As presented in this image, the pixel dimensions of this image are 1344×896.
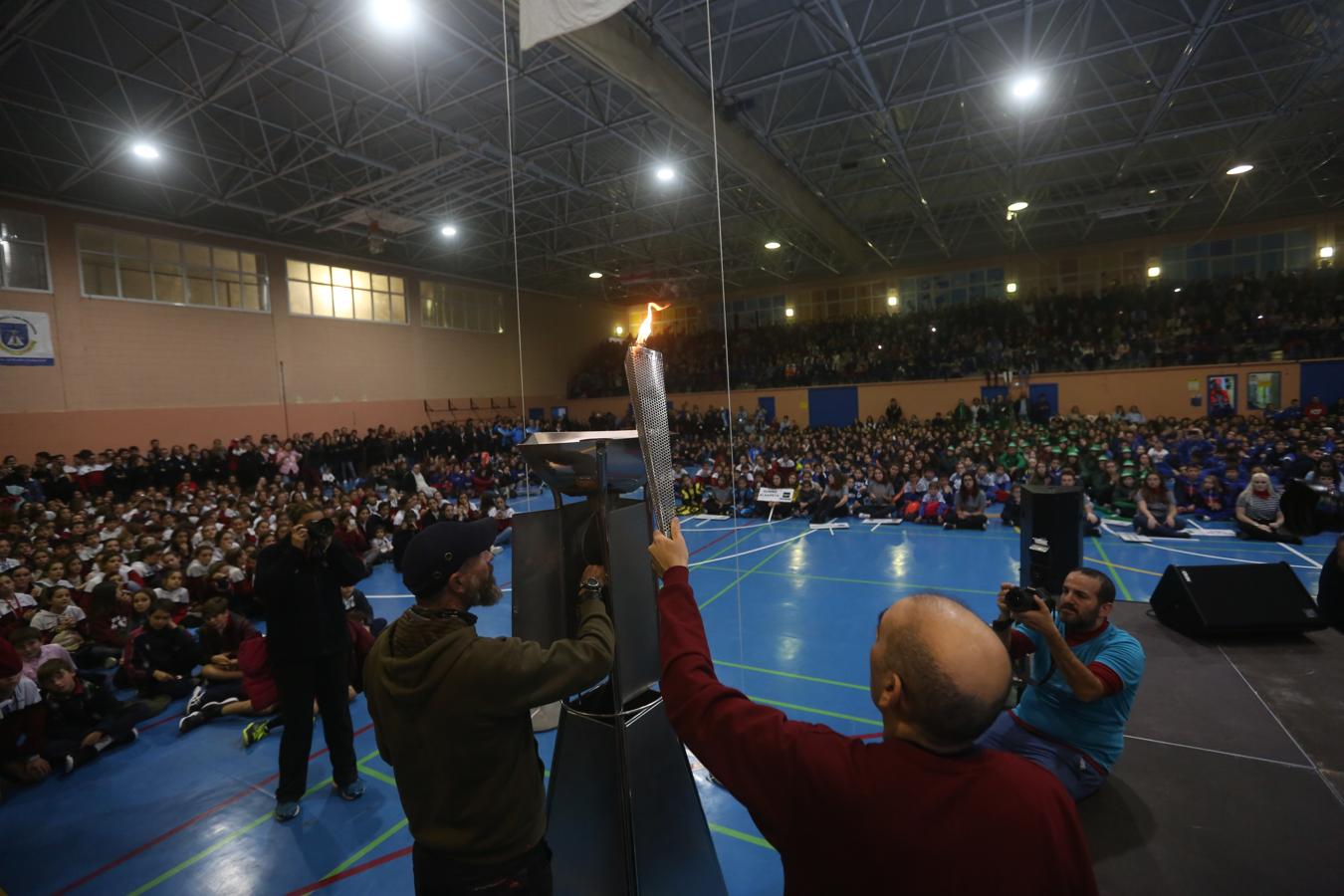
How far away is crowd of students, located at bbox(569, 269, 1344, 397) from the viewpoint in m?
20.2

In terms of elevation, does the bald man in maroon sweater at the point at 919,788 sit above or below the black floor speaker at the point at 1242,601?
above

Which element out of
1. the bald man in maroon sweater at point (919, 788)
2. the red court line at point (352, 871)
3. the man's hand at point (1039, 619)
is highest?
the bald man in maroon sweater at point (919, 788)

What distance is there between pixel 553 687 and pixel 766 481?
1295 centimetres

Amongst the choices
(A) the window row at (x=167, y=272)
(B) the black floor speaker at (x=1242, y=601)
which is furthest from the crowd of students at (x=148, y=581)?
(B) the black floor speaker at (x=1242, y=601)

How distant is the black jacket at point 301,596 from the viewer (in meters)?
3.59

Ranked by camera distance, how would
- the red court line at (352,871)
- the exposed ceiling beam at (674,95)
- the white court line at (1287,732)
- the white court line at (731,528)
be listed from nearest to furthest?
the white court line at (1287,732)
the red court line at (352,871)
the exposed ceiling beam at (674,95)
the white court line at (731,528)

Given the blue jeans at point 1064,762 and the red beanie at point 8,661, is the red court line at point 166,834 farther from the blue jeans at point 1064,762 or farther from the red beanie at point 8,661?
the blue jeans at point 1064,762

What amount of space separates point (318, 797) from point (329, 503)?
10.0m

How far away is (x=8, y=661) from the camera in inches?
169

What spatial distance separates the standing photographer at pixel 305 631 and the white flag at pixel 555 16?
335cm

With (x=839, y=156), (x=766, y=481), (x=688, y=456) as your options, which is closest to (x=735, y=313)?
(x=688, y=456)

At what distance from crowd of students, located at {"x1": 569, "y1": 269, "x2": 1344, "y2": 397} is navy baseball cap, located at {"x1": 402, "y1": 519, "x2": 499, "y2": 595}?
2532cm

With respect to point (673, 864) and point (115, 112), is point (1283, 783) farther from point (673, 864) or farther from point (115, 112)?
point (115, 112)

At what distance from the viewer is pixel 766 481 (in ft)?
47.4
